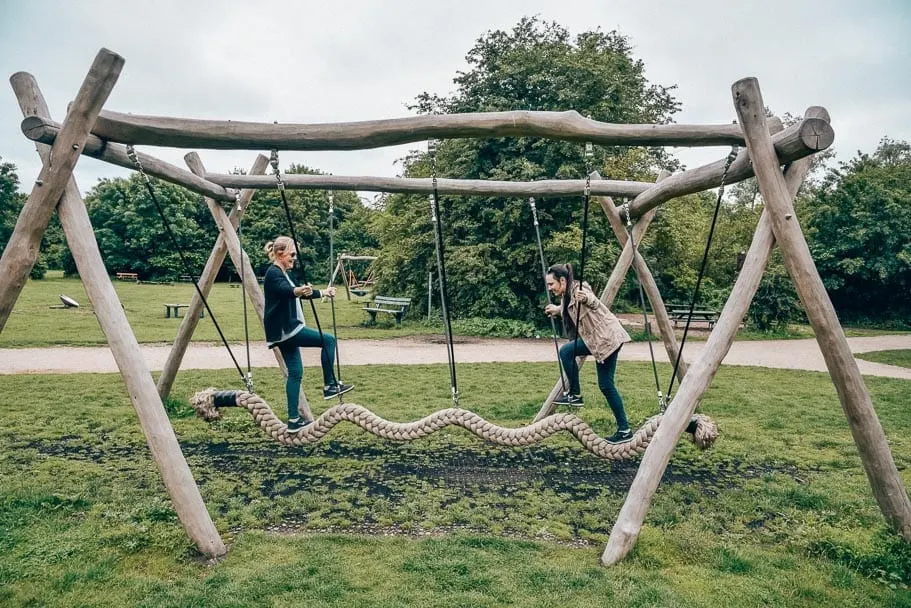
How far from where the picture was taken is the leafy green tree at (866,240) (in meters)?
18.4

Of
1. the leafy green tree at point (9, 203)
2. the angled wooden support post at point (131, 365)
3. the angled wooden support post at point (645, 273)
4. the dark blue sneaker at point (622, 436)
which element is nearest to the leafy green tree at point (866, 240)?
the angled wooden support post at point (645, 273)

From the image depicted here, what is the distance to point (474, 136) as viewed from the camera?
3.83 m

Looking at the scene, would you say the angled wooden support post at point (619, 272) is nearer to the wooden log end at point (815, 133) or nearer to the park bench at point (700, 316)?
the wooden log end at point (815, 133)

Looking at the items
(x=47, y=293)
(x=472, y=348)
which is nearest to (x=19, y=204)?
(x=47, y=293)

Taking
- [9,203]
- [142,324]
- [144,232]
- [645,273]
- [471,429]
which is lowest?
[471,429]

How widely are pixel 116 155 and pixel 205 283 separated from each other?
2.41m

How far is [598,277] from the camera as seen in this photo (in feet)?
47.1

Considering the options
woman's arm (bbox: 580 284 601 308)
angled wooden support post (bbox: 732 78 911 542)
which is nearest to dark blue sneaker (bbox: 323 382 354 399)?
woman's arm (bbox: 580 284 601 308)

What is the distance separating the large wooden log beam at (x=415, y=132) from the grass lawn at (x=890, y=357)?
10229 millimetres

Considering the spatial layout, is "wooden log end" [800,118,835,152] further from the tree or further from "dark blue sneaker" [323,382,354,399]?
the tree

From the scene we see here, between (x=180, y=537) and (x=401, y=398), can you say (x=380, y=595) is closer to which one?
(x=180, y=537)

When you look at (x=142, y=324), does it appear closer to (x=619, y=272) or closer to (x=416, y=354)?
(x=416, y=354)

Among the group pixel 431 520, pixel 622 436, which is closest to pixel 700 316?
pixel 622 436

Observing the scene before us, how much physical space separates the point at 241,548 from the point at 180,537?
38cm
